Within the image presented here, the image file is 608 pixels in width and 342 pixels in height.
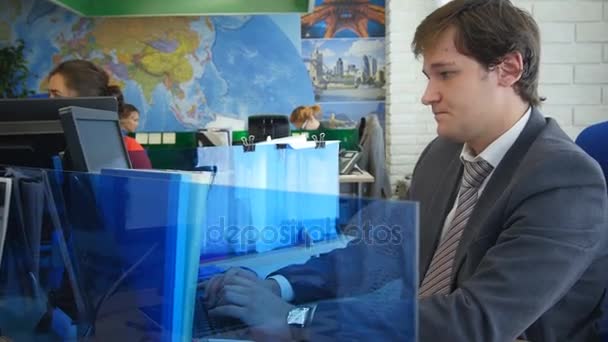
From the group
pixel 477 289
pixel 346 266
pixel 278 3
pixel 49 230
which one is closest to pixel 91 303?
pixel 49 230

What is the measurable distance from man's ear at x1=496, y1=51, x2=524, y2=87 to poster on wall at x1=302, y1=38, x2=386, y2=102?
13.7 ft

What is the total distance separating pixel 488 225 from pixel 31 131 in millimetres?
936

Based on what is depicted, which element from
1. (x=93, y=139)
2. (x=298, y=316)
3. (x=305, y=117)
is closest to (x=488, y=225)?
(x=298, y=316)

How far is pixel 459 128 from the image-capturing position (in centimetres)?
111

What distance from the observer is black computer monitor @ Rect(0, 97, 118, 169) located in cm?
111

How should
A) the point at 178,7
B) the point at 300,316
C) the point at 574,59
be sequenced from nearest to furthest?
1. the point at 300,316
2. the point at 574,59
3. the point at 178,7

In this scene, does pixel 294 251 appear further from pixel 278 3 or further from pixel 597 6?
pixel 278 3

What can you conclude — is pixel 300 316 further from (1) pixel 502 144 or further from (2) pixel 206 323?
(1) pixel 502 144

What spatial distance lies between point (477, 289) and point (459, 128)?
0.43m

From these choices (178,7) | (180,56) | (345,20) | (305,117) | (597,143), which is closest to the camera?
(597,143)

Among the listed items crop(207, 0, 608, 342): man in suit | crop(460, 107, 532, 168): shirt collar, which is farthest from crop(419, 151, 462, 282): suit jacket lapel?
crop(460, 107, 532, 168): shirt collar

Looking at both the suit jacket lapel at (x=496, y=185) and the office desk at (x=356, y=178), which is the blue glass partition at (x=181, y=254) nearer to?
the suit jacket lapel at (x=496, y=185)

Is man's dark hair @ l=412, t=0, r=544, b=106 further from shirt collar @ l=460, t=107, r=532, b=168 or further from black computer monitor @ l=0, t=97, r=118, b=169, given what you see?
black computer monitor @ l=0, t=97, r=118, b=169

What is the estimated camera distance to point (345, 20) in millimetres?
5234
